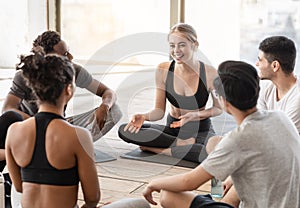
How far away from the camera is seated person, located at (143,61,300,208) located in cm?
180

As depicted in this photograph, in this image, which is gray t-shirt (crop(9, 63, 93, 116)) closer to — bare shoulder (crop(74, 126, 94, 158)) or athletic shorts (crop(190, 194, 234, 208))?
bare shoulder (crop(74, 126, 94, 158))

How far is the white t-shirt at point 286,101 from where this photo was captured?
8.77ft

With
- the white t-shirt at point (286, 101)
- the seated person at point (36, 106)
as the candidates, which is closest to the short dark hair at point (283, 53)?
the white t-shirt at point (286, 101)

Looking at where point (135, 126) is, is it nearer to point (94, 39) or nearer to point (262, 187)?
point (262, 187)

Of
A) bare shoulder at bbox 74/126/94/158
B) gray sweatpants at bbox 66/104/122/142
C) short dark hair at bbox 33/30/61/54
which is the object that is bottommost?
gray sweatpants at bbox 66/104/122/142

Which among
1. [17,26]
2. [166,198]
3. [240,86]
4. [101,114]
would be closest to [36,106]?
[101,114]

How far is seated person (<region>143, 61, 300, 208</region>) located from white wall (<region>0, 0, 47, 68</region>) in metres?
4.66

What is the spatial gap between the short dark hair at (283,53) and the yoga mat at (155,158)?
3.45 feet

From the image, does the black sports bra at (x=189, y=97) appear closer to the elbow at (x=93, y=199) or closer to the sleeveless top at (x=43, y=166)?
the elbow at (x=93, y=199)

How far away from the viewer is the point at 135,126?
3.61 metres

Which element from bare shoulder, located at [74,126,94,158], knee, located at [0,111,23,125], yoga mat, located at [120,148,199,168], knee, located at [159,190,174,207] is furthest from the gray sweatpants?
bare shoulder, located at [74,126,94,158]

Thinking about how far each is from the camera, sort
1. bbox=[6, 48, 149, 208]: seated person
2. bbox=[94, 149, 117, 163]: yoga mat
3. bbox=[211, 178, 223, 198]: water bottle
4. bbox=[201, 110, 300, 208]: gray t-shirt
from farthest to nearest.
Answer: bbox=[94, 149, 117, 163]: yoga mat
bbox=[211, 178, 223, 198]: water bottle
bbox=[6, 48, 149, 208]: seated person
bbox=[201, 110, 300, 208]: gray t-shirt

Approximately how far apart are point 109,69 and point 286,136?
5.04m

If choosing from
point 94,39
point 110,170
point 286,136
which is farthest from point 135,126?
point 94,39
